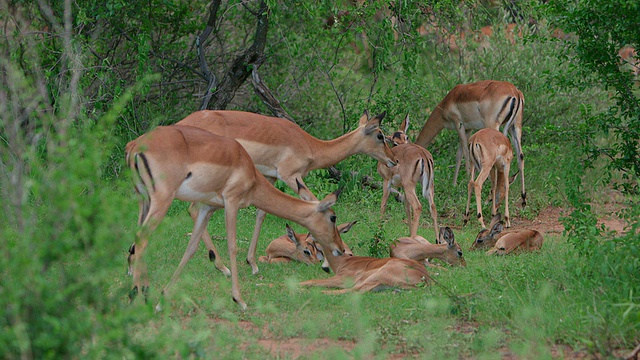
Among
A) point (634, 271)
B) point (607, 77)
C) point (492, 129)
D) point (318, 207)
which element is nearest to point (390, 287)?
point (318, 207)

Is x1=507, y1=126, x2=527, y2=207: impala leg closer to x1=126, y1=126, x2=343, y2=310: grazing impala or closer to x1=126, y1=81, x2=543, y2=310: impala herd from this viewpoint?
x1=126, y1=81, x2=543, y2=310: impala herd

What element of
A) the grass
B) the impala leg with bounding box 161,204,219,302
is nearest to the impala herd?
the impala leg with bounding box 161,204,219,302

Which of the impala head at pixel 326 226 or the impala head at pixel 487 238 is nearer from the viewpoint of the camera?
the impala head at pixel 326 226

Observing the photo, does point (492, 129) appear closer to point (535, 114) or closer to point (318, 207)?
point (535, 114)

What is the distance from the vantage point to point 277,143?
24.9 ft

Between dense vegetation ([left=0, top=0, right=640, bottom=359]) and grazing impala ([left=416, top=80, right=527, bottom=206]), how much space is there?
0.41 m

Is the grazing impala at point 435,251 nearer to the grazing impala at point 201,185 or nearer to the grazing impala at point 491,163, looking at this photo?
the grazing impala at point 201,185

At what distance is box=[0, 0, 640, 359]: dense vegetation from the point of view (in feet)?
11.6

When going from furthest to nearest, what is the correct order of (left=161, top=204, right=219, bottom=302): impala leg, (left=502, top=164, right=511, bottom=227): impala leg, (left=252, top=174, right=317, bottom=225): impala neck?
1. (left=502, top=164, right=511, bottom=227): impala leg
2. (left=252, top=174, right=317, bottom=225): impala neck
3. (left=161, top=204, right=219, bottom=302): impala leg

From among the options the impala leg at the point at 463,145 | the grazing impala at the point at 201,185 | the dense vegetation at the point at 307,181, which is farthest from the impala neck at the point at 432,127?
the grazing impala at the point at 201,185

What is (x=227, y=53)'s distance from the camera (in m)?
11.2

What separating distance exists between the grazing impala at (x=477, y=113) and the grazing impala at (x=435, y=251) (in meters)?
2.76

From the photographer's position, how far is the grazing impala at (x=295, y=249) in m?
7.33

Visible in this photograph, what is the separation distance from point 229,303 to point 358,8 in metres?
4.72
